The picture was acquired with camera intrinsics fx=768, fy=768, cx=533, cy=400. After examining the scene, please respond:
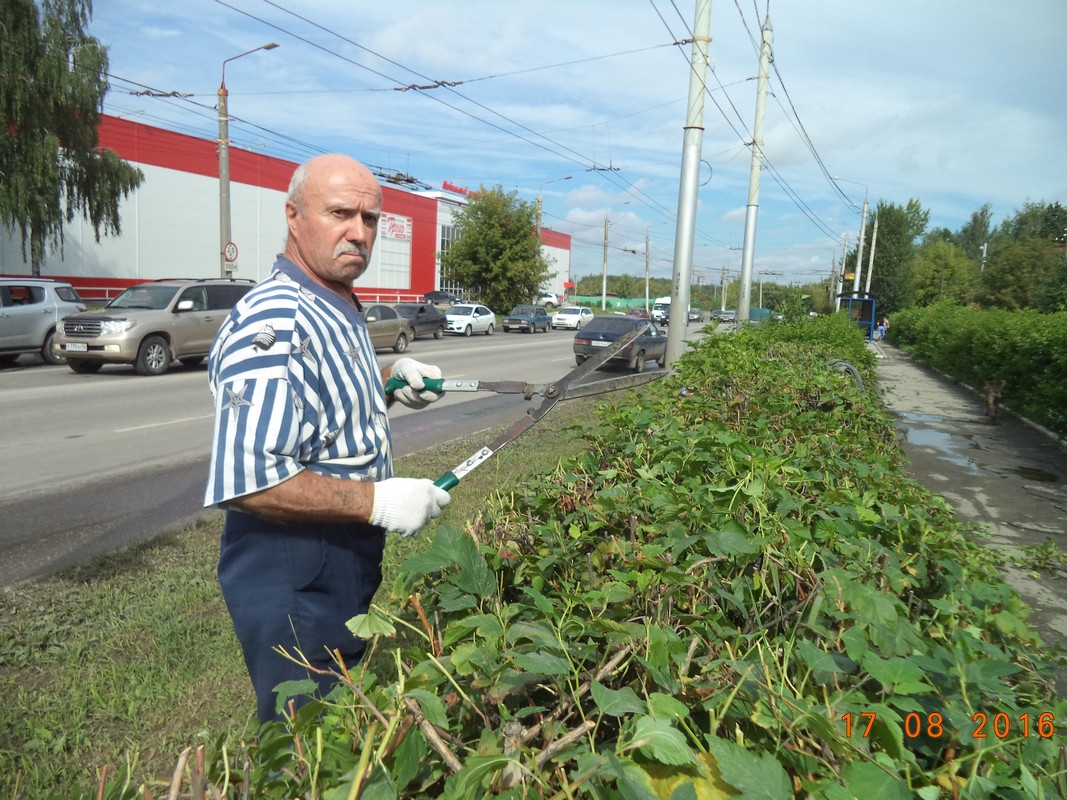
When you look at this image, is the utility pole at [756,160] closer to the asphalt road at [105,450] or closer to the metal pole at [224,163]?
the asphalt road at [105,450]

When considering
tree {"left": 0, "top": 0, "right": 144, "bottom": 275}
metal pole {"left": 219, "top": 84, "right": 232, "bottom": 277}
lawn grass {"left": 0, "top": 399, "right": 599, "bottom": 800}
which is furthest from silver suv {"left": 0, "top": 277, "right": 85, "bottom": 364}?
lawn grass {"left": 0, "top": 399, "right": 599, "bottom": 800}

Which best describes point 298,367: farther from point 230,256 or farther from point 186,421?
point 230,256

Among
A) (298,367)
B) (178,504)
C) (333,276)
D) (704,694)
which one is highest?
(333,276)

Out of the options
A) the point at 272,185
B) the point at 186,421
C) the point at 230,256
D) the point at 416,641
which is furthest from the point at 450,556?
the point at 272,185

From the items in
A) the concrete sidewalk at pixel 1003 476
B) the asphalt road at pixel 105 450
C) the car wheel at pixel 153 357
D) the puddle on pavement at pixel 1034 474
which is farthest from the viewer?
the car wheel at pixel 153 357

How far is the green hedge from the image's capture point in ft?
36.7

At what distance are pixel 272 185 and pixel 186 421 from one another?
35005mm

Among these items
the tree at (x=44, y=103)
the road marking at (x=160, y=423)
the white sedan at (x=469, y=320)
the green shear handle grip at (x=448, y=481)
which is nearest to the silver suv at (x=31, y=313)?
the tree at (x=44, y=103)

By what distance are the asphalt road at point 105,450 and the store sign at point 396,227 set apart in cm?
3495

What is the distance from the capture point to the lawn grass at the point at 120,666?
2984mm

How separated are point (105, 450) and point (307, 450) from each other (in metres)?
8.17

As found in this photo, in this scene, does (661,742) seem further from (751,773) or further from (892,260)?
(892,260)

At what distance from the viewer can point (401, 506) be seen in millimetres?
1996

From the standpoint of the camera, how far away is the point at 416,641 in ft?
4.98
